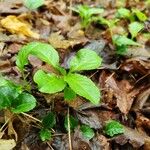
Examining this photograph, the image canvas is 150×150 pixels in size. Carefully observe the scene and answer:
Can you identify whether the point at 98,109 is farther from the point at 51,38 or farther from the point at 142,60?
the point at 51,38

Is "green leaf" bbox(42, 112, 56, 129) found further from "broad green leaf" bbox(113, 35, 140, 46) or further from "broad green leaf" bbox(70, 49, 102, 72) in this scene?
"broad green leaf" bbox(113, 35, 140, 46)

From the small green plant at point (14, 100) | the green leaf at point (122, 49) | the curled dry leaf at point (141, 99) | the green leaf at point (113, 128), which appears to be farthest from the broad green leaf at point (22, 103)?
the green leaf at point (122, 49)

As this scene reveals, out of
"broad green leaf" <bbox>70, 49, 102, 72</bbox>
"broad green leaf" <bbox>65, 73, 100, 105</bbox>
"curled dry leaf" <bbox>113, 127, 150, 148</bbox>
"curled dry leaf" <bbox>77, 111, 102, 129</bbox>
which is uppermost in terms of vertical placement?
"broad green leaf" <bbox>70, 49, 102, 72</bbox>

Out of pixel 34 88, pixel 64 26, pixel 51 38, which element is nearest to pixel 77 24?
pixel 64 26

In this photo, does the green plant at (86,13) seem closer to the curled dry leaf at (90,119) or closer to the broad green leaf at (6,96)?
the curled dry leaf at (90,119)

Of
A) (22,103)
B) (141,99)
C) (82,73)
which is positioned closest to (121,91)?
(141,99)

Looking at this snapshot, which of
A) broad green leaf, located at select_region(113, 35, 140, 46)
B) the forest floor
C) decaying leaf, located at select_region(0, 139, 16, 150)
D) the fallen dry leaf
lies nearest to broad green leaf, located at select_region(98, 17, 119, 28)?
the forest floor
